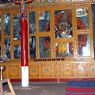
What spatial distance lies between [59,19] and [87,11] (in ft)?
3.54

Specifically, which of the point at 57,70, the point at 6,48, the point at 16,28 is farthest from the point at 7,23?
the point at 57,70

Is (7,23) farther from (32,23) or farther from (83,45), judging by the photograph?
(83,45)

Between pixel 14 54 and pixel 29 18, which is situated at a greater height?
pixel 29 18

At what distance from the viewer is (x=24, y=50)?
9188mm

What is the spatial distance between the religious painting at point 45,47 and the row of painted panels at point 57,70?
0.40 m

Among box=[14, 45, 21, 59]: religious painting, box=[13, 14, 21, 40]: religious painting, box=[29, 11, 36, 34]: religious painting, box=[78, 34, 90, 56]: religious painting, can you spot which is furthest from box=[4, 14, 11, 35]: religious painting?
box=[78, 34, 90, 56]: religious painting

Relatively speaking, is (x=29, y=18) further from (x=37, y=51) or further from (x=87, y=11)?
(x=87, y=11)

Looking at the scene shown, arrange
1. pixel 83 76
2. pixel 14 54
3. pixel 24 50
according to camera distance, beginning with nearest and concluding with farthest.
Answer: pixel 24 50 → pixel 83 76 → pixel 14 54

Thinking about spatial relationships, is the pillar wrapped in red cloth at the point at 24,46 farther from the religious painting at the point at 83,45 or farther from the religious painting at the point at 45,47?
the religious painting at the point at 83,45

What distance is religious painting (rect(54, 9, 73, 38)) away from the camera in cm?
1061

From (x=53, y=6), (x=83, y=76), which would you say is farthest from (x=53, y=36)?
(x=83, y=76)

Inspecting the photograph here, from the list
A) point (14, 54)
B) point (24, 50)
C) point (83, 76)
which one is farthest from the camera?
point (14, 54)

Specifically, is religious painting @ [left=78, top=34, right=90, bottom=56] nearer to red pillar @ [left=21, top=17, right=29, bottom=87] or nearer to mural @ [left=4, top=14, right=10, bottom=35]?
red pillar @ [left=21, top=17, right=29, bottom=87]

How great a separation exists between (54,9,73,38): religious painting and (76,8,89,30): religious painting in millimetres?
295
